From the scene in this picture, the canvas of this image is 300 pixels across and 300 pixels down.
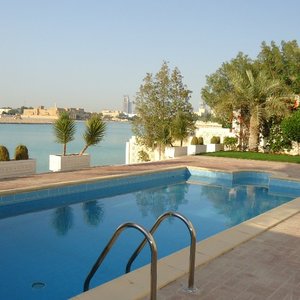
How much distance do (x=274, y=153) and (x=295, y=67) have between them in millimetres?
9320

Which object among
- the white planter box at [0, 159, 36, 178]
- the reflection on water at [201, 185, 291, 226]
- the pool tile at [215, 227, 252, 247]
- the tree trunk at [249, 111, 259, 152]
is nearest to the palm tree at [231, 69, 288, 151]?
the tree trunk at [249, 111, 259, 152]

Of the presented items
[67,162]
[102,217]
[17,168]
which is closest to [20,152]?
[17,168]

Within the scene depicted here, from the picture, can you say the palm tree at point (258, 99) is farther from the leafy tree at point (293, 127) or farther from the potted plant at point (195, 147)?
the potted plant at point (195, 147)

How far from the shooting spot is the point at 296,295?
4414 mm

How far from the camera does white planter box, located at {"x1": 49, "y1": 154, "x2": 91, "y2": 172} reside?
14750mm

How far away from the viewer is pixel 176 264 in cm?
510

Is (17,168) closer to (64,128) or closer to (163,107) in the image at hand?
(64,128)

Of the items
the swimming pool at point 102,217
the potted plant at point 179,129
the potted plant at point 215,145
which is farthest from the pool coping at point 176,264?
the potted plant at point 215,145

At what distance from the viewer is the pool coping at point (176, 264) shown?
4.19 metres

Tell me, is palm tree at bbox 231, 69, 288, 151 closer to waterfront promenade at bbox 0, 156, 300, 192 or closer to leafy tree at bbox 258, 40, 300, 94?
leafy tree at bbox 258, 40, 300, 94

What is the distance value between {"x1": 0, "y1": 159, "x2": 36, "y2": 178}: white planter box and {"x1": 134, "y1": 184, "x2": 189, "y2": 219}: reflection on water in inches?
162

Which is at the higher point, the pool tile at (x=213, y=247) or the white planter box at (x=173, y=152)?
the white planter box at (x=173, y=152)

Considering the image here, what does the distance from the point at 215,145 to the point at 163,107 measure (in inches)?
191

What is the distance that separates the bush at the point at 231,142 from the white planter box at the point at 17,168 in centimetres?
1556
